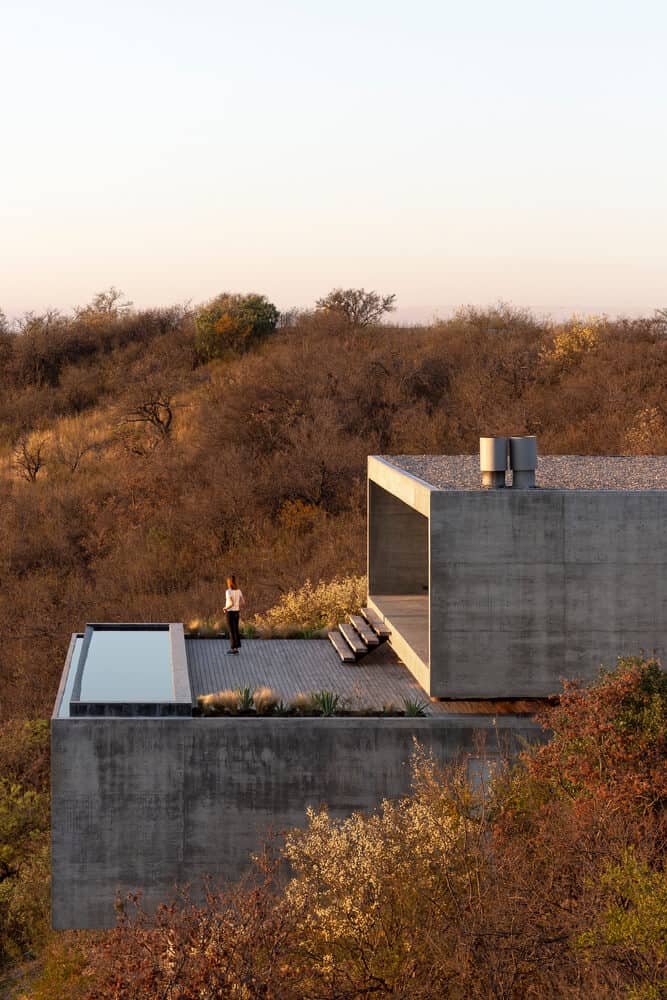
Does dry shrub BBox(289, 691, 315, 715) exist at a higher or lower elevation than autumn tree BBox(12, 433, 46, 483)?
lower

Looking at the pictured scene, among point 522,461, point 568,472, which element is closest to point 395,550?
point 568,472

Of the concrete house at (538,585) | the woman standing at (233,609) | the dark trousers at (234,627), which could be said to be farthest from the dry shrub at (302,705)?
the dark trousers at (234,627)

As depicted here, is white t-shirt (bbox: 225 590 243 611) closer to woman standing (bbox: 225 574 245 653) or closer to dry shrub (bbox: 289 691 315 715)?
woman standing (bbox: 225 574 245 653)

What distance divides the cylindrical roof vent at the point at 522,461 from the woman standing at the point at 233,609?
5114 mm

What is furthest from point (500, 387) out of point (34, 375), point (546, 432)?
point (34, 375)

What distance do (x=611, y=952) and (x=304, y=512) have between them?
102 ft

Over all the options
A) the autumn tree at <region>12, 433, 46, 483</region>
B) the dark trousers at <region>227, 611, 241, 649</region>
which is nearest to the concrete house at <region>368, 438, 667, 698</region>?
the dark trousers at <region>227, 611, 241, 649</region>

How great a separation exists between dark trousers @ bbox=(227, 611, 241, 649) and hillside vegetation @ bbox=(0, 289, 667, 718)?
9.56m

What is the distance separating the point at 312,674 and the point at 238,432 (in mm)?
27171

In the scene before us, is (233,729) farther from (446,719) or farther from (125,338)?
(125,338)

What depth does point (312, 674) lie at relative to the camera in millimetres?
18750

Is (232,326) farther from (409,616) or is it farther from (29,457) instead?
(409,616)

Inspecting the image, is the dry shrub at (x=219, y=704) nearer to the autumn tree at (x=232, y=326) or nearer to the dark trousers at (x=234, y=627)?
the dark trousers at (x=234, y=627)

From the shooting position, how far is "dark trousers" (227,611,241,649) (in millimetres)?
19688
